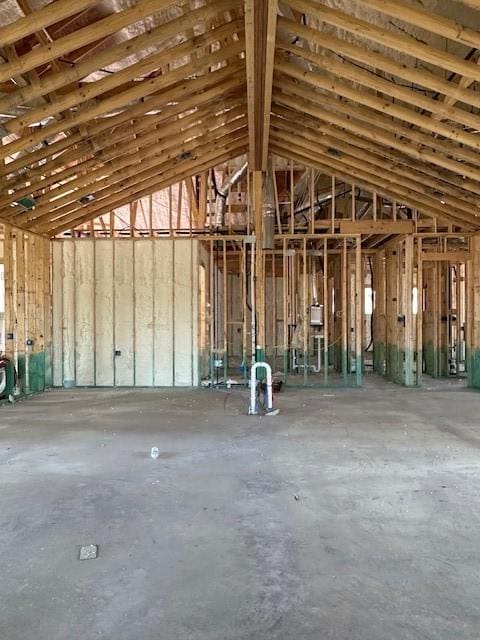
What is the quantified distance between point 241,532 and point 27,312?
6937 mm

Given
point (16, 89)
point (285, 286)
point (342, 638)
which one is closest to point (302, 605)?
point (342, 638)

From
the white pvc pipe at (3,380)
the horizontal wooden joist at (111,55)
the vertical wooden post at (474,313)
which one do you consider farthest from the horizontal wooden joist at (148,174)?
the vertical wooden post at (474,313)

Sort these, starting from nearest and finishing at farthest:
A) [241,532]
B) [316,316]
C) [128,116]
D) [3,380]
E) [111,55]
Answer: [241,532] < [111,55] < [128,116] < [3,380] < [316,316]

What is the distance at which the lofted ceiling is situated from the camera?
4.70 metres

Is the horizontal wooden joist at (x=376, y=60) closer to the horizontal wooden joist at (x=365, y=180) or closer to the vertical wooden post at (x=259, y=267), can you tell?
the horizontal wooden joist at (x=365, y=180)

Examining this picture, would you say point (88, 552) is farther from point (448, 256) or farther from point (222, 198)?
point (448, 256)

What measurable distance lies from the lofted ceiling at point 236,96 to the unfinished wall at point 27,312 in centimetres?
44

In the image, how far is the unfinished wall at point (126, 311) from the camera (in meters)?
9.95

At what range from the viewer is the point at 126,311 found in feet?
32.8

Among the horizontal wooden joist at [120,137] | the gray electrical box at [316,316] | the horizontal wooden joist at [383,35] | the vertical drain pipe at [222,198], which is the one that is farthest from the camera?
the gray electrical box at [316,316]

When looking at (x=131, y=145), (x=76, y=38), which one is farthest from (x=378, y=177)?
(x=76, y=38)

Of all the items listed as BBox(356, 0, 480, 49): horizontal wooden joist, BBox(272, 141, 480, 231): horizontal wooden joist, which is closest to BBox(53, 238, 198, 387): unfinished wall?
BBox(272, 141, 480, 231): horizontal wooden joist

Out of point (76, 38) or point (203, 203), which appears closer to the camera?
point (76, 38)

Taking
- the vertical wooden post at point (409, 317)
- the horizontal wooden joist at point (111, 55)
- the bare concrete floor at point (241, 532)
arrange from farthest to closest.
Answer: the vertical wooden post at point (409, 317), the horizontal wooden joist at point (111, 55), the bare concrete floor at point (241, 532)
